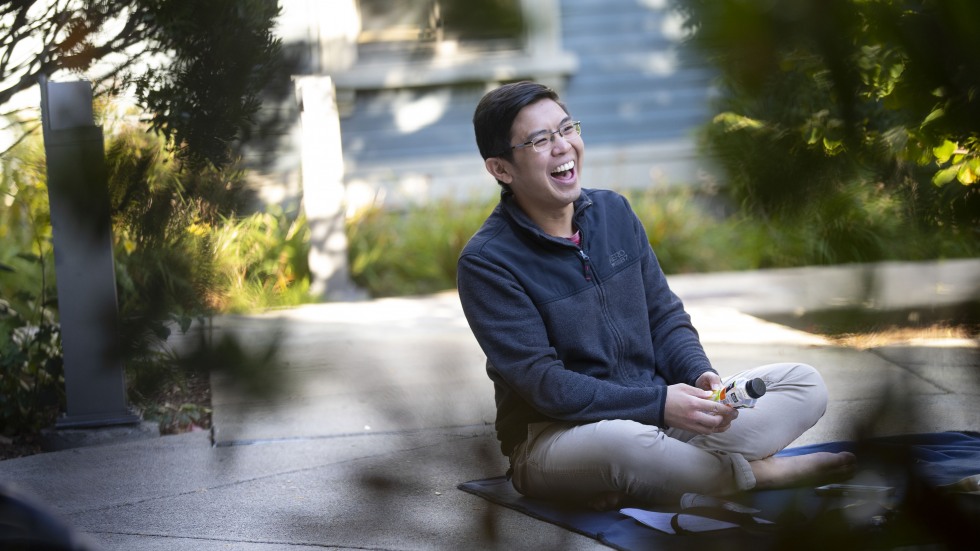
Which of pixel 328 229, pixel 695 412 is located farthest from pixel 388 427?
pixel 328 229

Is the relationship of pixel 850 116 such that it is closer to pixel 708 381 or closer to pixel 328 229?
pixel 708 381

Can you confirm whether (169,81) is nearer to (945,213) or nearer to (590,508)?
(945,213)

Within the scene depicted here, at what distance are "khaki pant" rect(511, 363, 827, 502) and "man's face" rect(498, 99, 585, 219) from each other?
22.3 inches

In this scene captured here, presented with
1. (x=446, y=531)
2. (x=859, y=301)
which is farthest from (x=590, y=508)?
(x=859, y=301)

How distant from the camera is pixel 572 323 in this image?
276 cm

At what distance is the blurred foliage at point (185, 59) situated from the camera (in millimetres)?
965

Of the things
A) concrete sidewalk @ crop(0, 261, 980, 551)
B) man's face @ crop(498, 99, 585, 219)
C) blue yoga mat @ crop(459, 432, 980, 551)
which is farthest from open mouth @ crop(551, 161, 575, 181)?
blue yoga mat @ crop(459, 432, 980, 551)

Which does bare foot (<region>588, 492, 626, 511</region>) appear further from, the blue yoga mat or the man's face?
the blue yoga mat

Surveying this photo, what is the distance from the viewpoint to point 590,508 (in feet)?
9.16

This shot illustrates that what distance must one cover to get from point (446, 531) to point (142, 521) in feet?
6.20

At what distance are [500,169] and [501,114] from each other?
164mm

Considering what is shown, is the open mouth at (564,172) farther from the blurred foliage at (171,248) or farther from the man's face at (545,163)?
the blurred foliage at (171,248)

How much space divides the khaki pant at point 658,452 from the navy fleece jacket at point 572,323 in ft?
0.20

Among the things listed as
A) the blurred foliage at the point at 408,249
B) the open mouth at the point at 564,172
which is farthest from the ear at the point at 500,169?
the blurred foliage at the point at 408,249
